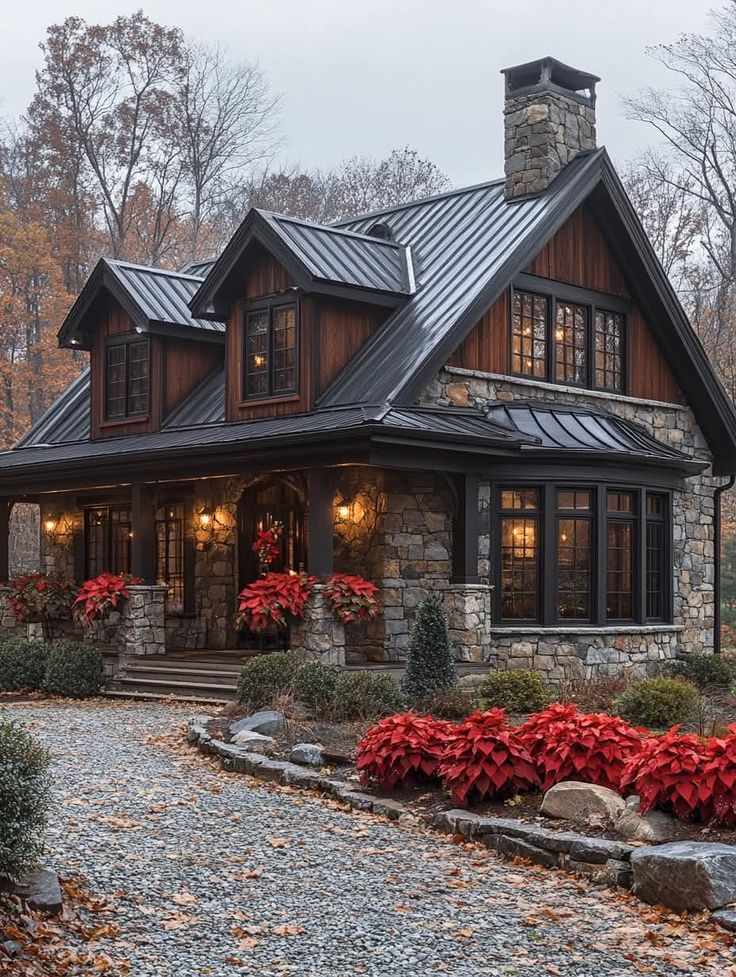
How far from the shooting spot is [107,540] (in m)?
20.3

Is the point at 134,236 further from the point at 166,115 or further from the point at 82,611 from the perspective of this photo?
the point at 82,611

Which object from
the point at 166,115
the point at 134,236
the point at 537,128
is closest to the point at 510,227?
the point at 537,128

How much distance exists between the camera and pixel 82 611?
17.2m

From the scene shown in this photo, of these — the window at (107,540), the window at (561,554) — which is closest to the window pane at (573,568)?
the window at (561,554)

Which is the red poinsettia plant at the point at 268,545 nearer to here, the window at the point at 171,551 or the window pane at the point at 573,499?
the window at the point at 171,551

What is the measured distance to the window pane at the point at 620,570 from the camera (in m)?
16.7

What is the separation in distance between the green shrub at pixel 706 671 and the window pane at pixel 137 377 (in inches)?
328

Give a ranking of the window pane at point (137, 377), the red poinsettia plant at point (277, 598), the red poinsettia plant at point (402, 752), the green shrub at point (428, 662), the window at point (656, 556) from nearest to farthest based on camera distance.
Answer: the red poinsettia plant at point (402, 752) < the green shrub at point (428, 662) < the red poinsettia plant at point (277, 598) < the window at point (656, 556) < the window pane at point (137, 377)

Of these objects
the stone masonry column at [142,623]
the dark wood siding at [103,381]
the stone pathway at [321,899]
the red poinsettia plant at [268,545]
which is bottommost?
the stone pathway at [321,899]

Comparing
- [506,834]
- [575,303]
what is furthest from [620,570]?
[506,834]

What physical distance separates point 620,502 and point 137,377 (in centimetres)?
732

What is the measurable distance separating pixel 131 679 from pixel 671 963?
1139 cm

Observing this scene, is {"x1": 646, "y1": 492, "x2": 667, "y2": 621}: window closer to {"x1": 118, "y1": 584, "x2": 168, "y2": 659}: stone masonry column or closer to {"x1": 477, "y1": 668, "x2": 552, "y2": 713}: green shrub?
{"x1": 477, "y1": 668, "x2": 552, "y2": 713}: green shrub

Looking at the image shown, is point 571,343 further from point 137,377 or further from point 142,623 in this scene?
point 142,623
